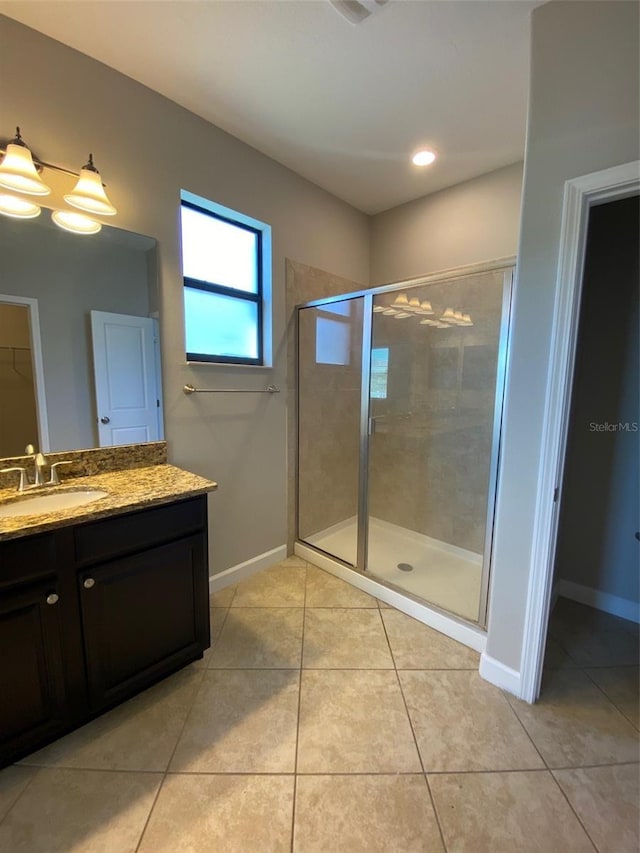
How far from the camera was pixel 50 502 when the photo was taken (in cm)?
155

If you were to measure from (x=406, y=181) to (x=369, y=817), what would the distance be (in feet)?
11.1

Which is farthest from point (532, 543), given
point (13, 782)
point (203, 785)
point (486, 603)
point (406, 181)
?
point (406, 181)

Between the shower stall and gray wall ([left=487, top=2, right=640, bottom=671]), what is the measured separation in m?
0.75

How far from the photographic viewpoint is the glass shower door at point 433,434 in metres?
2.45

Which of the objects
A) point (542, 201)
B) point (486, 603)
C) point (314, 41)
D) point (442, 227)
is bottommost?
point (486, 603)

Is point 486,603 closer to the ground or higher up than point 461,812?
higher up

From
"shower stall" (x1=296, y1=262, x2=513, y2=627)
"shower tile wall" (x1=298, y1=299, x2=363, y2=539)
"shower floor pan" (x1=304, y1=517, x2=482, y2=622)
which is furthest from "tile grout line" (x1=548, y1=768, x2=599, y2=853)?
"shower tile wall" (x1=298, y1=299, x2=363, y2=539)

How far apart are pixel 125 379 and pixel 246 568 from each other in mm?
1492

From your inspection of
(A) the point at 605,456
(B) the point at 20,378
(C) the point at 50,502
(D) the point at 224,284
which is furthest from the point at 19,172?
(A) the point at 605,456

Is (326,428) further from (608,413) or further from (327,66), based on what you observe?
(327,66)

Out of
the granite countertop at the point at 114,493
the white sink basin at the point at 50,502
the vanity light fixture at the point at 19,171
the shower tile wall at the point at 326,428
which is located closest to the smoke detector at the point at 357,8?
the vanity light fixture at the point at 19,171

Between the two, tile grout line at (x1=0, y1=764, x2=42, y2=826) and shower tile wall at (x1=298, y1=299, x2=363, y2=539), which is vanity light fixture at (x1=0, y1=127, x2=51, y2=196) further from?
tile grout line at (x1=0, y1=764, x2=42, y2=826)

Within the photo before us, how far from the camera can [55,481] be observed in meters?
1.62

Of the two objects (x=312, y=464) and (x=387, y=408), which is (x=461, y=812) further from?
(x=387, y=408)
